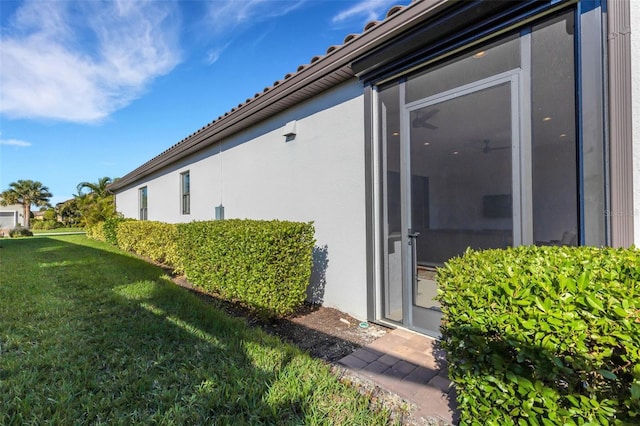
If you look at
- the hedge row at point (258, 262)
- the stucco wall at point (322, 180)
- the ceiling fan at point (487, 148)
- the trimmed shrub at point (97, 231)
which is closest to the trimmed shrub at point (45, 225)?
the trimmed shrub at point (97, 231)

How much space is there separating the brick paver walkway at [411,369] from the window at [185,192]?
8044 millimetres

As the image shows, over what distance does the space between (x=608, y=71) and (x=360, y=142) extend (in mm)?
2419

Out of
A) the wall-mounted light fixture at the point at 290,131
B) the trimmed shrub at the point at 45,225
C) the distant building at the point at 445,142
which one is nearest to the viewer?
the distant building at the point at 445,142

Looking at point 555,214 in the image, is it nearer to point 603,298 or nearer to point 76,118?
point 603,298

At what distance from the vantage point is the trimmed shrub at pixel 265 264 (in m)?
3.79

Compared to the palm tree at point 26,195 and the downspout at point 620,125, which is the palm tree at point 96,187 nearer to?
the palm tree at point 26,195

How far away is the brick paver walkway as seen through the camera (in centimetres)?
219

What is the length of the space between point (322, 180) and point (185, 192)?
22.9ft

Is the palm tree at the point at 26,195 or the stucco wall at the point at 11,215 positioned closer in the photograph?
the stucco wall at the point at 11,215

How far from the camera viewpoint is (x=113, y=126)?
14.2 meters

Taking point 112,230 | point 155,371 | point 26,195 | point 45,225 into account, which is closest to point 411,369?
point 155,371

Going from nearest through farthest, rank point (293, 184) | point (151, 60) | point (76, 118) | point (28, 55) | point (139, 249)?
point (293, 184), point (28, 55), point (151, 60), point (139, 249), point (76, 118)

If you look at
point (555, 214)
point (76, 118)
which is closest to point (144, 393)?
point (555, 214)

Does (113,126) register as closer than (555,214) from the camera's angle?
No
